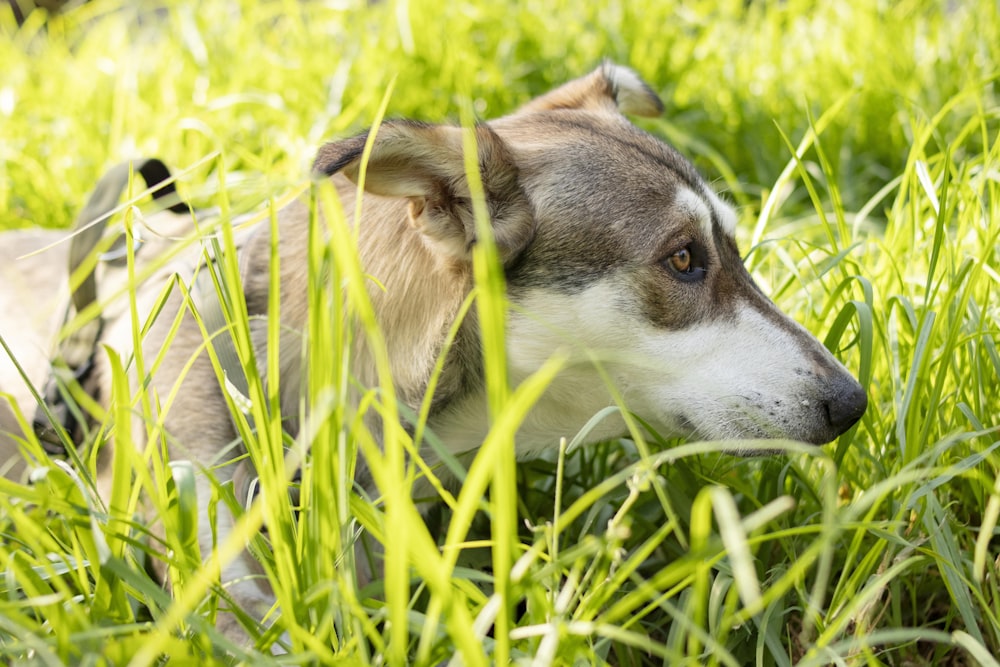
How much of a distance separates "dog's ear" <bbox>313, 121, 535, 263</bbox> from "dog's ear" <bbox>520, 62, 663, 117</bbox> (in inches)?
26.2

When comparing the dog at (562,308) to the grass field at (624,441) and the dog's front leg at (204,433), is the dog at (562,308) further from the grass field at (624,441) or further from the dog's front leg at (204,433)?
the grass field at (624,441)

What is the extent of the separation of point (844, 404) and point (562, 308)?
23.4 inches

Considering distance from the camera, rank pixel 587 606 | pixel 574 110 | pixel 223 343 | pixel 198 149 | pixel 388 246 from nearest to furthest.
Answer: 1. pixel 587 606
2. pixel 223 343
3. pixel 388 246
4. pixel 574 110
5. pixel 198 149

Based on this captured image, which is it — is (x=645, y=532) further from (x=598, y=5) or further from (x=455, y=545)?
(x=598, y=5)

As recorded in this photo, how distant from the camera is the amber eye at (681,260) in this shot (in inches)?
76.4

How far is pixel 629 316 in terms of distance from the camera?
73.9 inches

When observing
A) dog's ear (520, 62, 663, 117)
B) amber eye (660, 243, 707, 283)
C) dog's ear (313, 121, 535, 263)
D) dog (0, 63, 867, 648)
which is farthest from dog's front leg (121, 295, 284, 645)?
dog's ear (520, 62, 663, 117)

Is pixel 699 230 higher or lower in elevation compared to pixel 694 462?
higher

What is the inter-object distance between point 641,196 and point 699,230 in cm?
15

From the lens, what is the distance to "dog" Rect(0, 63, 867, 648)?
1798 millimetres

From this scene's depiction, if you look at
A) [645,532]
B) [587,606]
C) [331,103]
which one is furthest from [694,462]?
[331,103]

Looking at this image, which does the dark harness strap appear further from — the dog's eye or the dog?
the dog's eye

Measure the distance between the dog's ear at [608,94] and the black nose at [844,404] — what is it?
1.10 meters

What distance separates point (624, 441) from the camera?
7.01 feet
